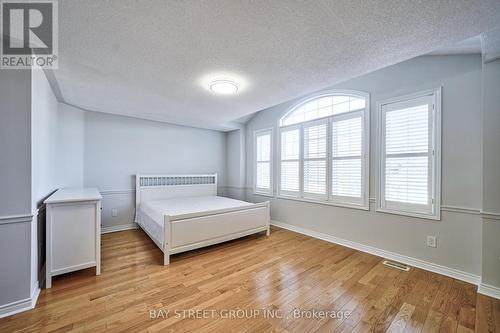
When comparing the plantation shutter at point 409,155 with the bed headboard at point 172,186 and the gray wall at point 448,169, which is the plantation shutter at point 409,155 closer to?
the gray wall at point 448,169

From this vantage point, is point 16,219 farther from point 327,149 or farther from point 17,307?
point 327,149

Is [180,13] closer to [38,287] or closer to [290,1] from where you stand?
[290,1]

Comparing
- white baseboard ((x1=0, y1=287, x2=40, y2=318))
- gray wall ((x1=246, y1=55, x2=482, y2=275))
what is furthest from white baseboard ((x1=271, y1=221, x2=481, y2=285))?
white baseboard ((x1=0, y1=287, x2=40, y2=318))

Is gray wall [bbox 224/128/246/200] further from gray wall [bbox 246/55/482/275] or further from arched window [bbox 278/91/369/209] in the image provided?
gray wall [bbox 246/55/482/275]

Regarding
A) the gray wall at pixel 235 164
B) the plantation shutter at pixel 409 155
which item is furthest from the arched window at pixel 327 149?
the gray wall at pixel 235 164

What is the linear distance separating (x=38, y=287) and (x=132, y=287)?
892 mm

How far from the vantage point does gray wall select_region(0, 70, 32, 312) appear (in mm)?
1672

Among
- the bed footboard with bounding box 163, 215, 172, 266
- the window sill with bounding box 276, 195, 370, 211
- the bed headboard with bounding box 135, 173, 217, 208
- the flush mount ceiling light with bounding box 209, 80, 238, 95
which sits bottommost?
the bed footboard with bounding box 163, 215, 172, 266

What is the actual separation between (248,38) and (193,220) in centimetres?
233

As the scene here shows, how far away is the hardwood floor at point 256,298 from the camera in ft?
5.34

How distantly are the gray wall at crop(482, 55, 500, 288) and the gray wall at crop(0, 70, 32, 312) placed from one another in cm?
436

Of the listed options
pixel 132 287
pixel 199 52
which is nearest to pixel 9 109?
pixel 199 52

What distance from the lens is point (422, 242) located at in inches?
102

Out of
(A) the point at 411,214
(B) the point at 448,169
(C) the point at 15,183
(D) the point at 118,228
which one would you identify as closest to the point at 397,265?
(A) the point at 411,214
